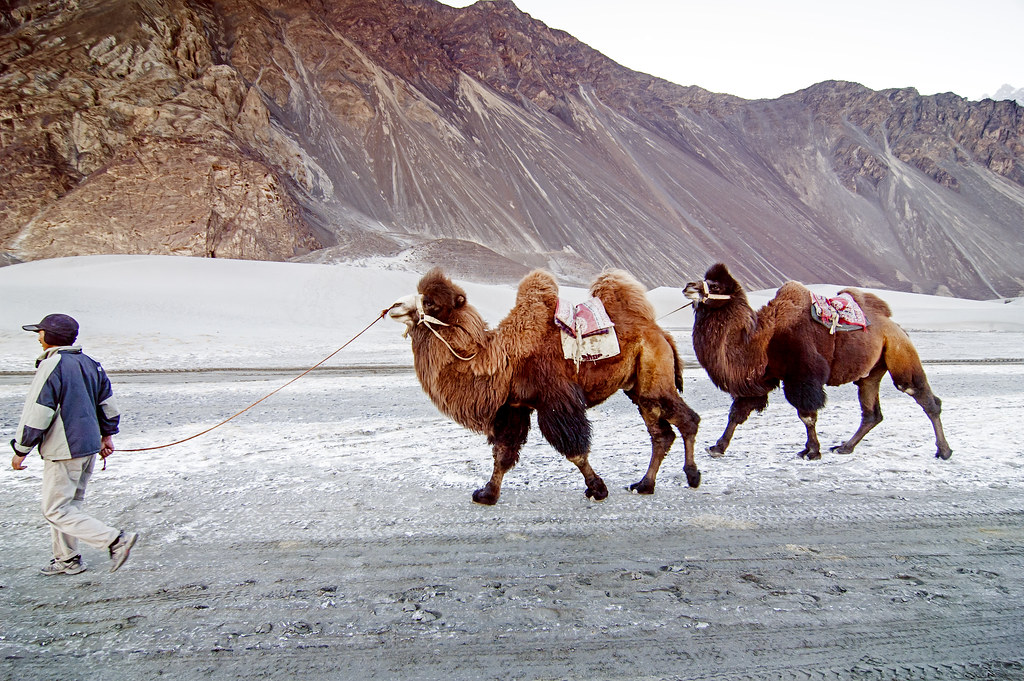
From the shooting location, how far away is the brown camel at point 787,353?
5.39 metres

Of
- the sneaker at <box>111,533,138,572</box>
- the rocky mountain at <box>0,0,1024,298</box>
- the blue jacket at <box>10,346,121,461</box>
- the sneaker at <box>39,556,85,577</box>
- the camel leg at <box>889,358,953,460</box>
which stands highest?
the rocky mountain at <box>0,0,1024,298</box>

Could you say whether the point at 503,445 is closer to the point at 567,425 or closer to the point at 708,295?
the point at 567,425

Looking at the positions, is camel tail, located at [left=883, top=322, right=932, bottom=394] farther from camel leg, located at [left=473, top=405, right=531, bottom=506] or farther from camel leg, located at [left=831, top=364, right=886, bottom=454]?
camel leg, located at [left=473, top=405, right=531, bottom=506]

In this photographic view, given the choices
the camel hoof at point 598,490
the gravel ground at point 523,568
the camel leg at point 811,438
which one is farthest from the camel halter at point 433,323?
the camel leg at point 811,438

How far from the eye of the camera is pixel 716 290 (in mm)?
5480

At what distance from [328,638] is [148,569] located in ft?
4.22

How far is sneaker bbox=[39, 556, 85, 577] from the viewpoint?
3.32 meters

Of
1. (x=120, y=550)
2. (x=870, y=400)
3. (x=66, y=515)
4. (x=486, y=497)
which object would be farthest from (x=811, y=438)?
(x=66, y=515)

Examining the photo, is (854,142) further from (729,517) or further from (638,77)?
(729,517)

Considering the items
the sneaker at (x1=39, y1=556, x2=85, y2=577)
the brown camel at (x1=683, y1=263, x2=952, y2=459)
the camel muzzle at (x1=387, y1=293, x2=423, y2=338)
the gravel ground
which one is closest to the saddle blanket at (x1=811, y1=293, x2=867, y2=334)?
the brown camel at (x1=683, y1=263, x2=952, y2=459)

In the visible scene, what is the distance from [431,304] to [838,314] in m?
3.74

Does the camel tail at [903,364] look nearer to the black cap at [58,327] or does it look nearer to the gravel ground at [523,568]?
the gravel ground at [523,568]

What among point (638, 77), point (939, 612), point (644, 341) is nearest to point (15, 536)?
point (644, 341)

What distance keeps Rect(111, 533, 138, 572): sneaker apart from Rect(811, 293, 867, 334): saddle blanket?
5467 mm
